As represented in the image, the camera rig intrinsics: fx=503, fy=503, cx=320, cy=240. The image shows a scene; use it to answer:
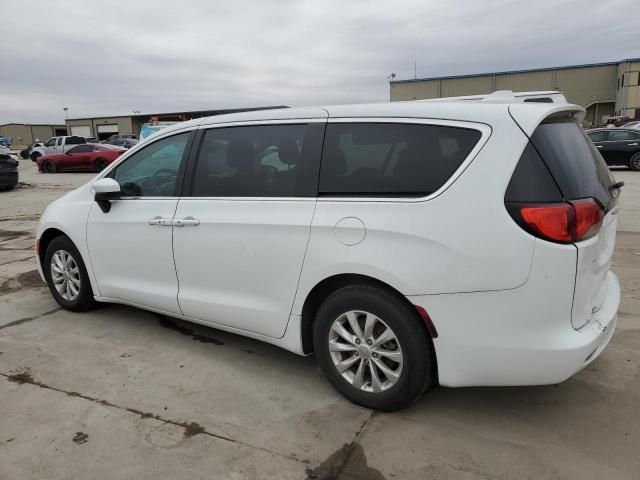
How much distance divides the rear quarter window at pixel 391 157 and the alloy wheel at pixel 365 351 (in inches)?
28.0

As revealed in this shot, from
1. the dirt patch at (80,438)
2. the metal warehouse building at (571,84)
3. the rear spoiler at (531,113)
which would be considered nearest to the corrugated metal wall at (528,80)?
the metal warehouse building at (571,84)

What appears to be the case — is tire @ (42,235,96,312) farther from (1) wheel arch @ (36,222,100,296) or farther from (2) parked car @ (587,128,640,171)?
(2) parked car @ (587,128,640,171)

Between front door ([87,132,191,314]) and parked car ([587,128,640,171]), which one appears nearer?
front door ([87,132,191,314])

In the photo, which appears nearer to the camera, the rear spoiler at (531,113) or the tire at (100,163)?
the rear spoiler at (531,113)

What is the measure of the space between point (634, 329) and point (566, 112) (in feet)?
6.77

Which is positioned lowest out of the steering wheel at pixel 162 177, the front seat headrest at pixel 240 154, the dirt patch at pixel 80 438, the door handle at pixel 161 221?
the dirt patch at pixel 80 438

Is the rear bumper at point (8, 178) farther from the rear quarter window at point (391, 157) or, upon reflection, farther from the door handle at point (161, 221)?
the rear quarter window at point (391, 157)

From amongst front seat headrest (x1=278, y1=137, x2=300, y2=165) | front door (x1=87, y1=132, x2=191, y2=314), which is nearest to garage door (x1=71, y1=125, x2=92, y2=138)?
front door (x1=87, y1=132, x2=191, y2=314)

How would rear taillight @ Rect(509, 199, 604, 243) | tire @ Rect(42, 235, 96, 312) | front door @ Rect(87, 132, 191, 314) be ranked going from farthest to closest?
tire @ Rect(42, 235, 96, 312) → front door @ Rect(87, 132, 191, 314) → rear taillight @ Rect(509, 199, 604, 243)

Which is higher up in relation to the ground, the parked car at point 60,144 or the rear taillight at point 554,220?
the parked car at point 60,144

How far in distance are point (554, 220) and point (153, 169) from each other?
2.88 meters

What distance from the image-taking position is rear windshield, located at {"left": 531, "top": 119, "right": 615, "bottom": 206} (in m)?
2.41

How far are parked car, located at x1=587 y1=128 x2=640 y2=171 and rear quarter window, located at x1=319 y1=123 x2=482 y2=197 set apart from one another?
15.7 meters

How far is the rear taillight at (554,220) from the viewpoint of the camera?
7.56ft
